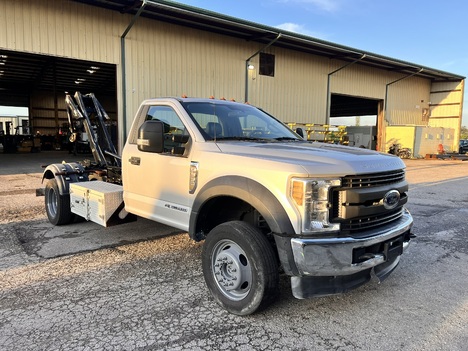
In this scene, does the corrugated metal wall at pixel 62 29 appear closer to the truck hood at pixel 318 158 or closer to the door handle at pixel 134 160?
the door handle at pixel 134 160

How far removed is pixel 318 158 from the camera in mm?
3096

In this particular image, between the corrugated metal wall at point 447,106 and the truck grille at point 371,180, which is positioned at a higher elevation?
the corrugated metal wall at point 447,106

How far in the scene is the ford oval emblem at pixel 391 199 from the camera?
3208 mm

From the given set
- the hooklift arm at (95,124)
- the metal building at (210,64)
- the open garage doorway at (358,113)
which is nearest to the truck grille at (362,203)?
the metal building at (210,64)

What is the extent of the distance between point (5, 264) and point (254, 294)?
3.26 metres

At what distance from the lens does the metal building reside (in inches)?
502

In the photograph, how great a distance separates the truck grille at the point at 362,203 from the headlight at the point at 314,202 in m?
0.07

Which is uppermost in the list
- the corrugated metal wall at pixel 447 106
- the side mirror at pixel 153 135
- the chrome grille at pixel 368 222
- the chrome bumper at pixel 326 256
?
the corrugated metal wall at pixel 447 106

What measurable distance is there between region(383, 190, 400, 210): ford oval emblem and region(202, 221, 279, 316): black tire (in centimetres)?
112

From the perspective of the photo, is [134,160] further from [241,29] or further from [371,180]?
[241,29]

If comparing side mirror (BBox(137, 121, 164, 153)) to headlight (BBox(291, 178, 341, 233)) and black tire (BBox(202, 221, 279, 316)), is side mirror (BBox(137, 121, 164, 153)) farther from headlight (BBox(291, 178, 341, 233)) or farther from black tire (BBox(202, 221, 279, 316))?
headlight (BBox(291, 178, 341, 233))

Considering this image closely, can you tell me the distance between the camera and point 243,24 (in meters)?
15.5

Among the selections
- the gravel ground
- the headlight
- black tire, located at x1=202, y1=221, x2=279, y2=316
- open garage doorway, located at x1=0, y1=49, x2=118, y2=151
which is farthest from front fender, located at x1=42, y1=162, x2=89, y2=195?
open garage doorway, located at x1=0, y1=49, x2=118, y2=151

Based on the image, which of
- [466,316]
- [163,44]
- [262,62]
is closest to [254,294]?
[466,316]
